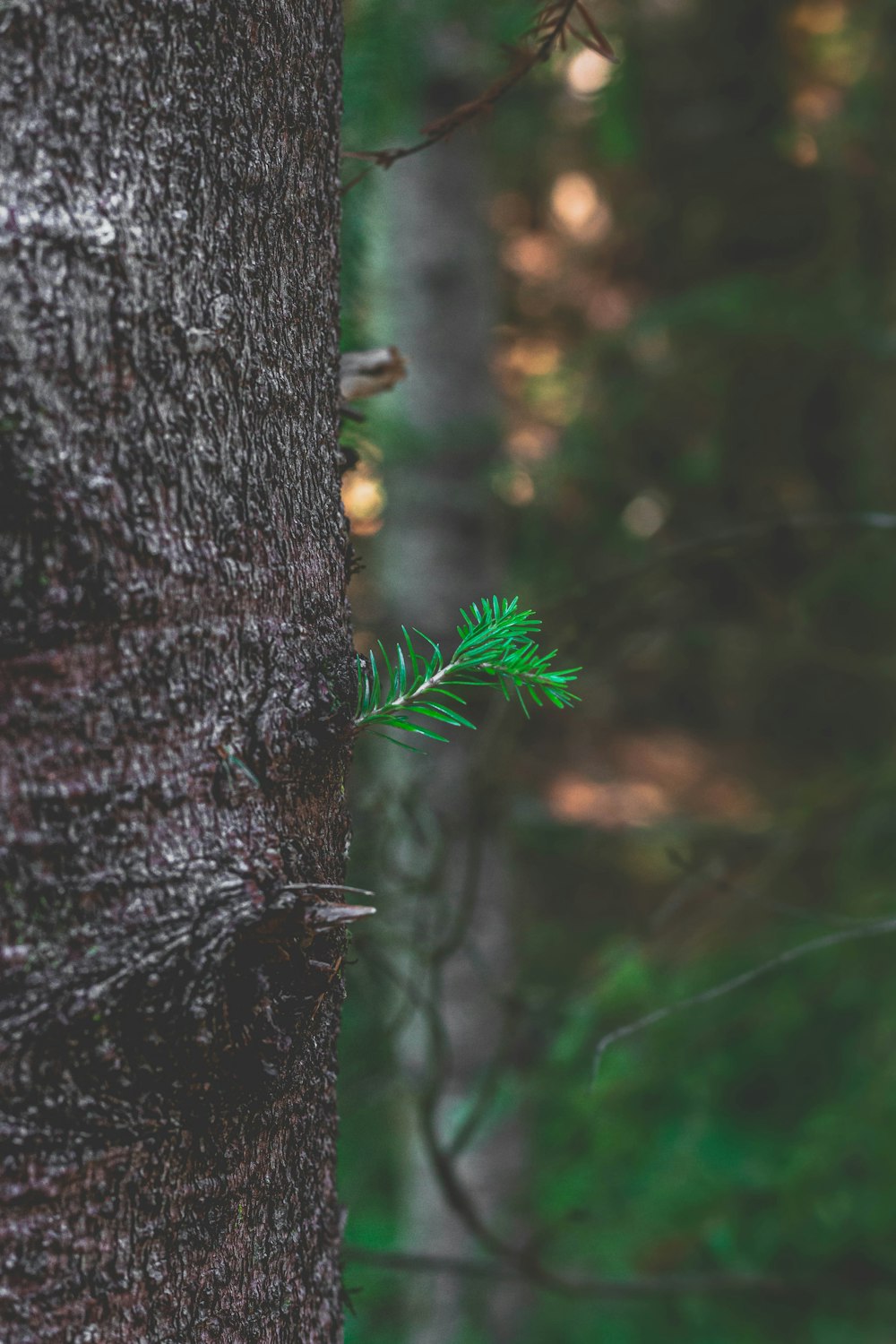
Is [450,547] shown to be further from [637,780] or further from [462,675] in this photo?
[637,780]

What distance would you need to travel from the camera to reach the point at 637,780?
4922 mm

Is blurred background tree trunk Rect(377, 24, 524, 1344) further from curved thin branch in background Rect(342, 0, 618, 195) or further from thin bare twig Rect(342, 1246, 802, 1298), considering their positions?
curved thin branch in background Rect(342, 0, 618, 195)

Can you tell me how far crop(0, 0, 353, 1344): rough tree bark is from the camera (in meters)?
0.51

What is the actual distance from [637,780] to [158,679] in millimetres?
4528

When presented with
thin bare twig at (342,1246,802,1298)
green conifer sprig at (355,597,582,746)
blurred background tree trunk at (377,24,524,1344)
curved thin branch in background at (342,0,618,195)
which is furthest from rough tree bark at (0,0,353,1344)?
blurred background tree trunk at (377,24,524,1344)

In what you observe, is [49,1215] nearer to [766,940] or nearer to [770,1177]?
[770,1177]

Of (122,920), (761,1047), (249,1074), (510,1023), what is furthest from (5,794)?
(761,1047)

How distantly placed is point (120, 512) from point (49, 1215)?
34 centimetres

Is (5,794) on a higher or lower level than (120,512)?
lower

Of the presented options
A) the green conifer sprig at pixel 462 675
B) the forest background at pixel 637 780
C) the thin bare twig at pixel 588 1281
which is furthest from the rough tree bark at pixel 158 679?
the thin bare twig at pixel 588 1281

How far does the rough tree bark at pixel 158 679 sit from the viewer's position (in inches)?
19.9

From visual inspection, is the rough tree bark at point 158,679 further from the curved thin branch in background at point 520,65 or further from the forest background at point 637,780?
the forest background at point 637,780

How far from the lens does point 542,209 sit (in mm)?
5695

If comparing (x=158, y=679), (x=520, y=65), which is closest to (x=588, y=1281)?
(x=158, y=679)
